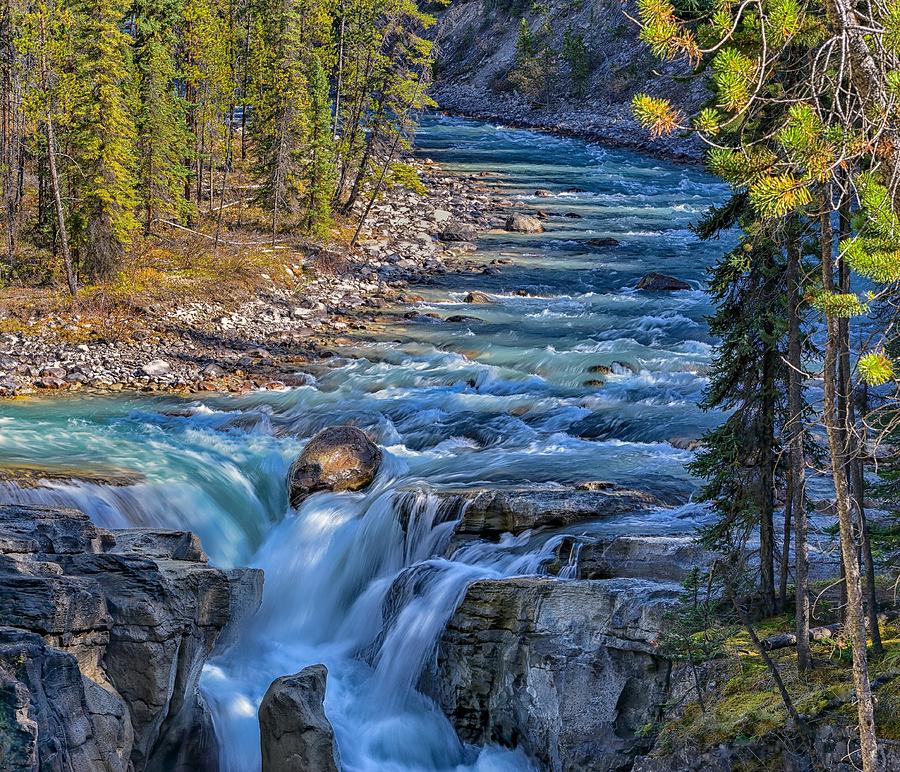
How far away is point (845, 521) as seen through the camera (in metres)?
8.34

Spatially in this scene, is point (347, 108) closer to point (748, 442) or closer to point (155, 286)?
point (155, 286)

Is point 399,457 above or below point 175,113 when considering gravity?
below

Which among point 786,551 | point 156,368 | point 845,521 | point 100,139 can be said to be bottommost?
point 156,368

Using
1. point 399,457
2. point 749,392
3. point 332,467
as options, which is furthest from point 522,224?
point 749,392

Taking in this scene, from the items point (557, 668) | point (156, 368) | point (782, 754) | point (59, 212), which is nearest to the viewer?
point (782, 754)

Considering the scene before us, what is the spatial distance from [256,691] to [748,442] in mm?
7966

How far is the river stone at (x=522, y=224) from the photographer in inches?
1773

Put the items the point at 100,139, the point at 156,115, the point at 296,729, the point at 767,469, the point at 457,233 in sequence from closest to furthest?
1. the point at 767,469
2. the point at 296,729
3. the point at 100,139
4. the point at 156,115
5. the point at 457,233

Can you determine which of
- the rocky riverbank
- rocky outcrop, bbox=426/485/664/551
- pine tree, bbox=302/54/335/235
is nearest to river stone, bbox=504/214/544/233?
the rocky riverbank

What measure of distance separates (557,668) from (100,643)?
5762 millimetres

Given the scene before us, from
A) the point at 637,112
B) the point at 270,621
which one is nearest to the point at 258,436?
the point at 270,621

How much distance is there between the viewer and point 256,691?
48.7 feet

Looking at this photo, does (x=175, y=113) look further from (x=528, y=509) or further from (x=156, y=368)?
(x=528, y=509)

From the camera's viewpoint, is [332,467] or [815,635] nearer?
[815,635]
